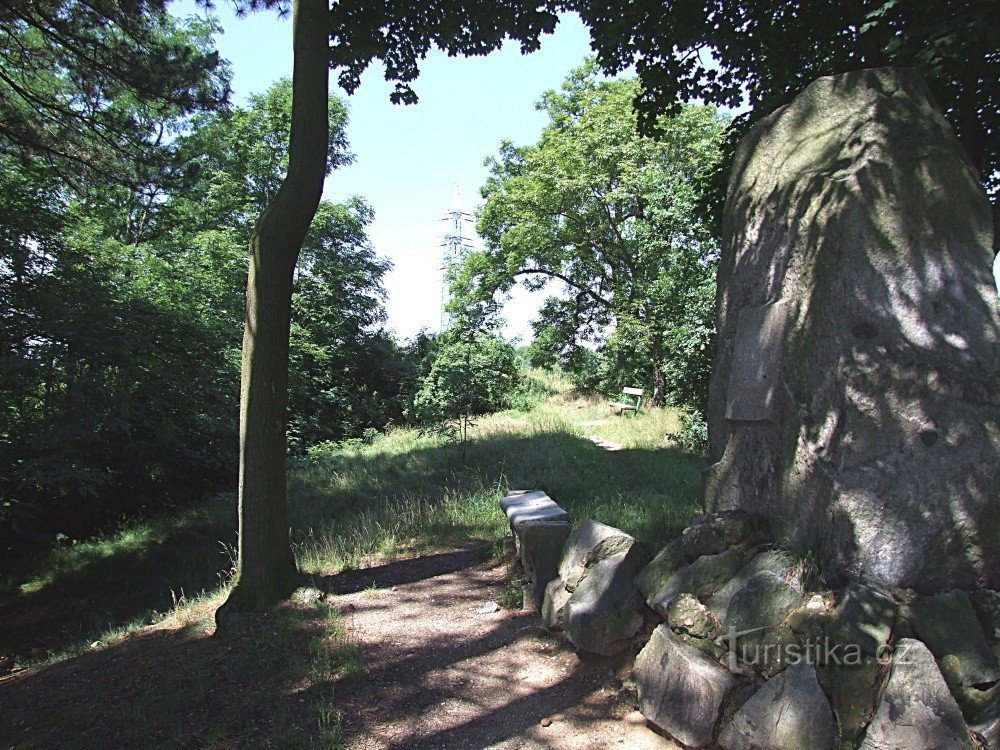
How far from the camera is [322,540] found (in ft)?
24.9

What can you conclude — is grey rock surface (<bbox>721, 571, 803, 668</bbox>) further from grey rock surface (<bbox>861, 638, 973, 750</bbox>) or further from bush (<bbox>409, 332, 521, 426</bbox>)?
bush (<bbox>409, 332, 521, 426</bbox>)

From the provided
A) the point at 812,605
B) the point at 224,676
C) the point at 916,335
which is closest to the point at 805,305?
the point at 916,335

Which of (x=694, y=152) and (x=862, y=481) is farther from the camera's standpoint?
(x=694, y=152)

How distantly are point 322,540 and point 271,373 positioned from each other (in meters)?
2.96

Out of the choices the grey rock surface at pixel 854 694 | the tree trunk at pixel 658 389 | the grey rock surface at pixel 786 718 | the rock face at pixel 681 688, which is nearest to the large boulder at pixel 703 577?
the rock face at pixel 681 688

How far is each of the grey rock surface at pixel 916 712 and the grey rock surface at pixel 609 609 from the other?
1421 millimetres

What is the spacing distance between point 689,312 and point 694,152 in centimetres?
1001

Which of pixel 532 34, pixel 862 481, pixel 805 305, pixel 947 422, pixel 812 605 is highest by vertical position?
pixel 532 34

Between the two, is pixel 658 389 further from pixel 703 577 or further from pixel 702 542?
pixel 703 577

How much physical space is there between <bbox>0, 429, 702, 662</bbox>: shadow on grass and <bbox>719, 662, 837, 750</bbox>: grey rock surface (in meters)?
2.53

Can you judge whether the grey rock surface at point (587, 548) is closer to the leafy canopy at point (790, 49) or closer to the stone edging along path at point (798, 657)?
the stone edging along path at point (798, 657)

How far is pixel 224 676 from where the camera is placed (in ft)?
14.2

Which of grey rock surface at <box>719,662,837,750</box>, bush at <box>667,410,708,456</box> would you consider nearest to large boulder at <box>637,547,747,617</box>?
grey rock surface at <box>719,662,837,750</box>

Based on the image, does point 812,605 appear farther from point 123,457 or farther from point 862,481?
point 123,457
